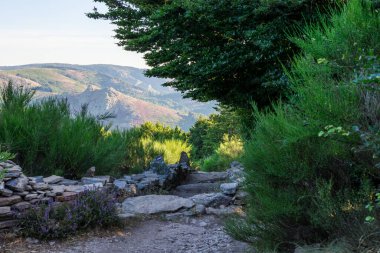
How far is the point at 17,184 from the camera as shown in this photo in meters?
5.90

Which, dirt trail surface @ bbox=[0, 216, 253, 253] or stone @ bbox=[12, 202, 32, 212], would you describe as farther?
stone @ bbox=[12, 202, 32, 212]

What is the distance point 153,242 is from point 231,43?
4.79 metres

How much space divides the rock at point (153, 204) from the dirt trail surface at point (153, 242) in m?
0.46

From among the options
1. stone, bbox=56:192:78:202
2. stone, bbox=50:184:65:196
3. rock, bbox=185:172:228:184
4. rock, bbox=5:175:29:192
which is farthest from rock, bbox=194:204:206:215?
rock, bbox=185:172:228:184

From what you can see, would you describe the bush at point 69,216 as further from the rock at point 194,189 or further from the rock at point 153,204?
the rock at point 194,189

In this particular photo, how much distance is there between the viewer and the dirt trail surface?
5.27m

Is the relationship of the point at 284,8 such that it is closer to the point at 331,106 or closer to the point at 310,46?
the point at 310,46

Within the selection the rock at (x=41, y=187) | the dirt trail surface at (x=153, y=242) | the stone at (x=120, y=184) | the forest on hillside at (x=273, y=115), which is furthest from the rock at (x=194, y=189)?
the rock at (x=41, y=187)

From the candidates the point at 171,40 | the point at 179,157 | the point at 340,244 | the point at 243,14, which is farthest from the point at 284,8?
the point at 179,157

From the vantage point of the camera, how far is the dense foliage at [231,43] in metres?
7.88

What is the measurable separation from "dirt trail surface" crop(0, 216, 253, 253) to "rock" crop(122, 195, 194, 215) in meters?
0.46

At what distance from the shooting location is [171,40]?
409 inches

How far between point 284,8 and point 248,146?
4.42 meters

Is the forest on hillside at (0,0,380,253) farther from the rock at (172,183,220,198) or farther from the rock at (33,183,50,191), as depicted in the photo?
the rock at (172,183,220,198)
